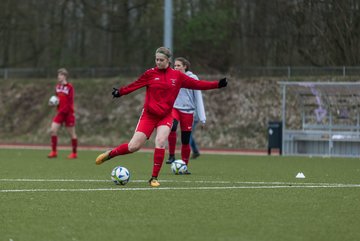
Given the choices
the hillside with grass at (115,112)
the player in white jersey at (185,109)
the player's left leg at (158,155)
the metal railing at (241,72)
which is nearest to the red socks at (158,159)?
the player's left leg at (158,155)

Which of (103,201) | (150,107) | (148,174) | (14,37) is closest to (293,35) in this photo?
(14,37)

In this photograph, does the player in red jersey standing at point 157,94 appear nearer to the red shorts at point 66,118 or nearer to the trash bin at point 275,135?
the red shorts at point 66,118

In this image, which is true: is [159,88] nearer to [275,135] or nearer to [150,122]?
[150,122]

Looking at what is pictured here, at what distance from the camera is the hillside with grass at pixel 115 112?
3606 cm

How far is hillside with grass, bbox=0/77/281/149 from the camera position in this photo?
36062 millimetres

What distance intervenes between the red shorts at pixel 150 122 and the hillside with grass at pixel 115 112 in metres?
21.9

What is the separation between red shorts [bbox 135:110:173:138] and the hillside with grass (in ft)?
71.9

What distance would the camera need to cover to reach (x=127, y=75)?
136ft

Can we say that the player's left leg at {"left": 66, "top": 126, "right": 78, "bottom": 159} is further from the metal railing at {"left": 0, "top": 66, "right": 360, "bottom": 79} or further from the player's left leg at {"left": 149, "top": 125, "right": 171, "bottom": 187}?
the metal railing at {"left": 0, "top": 66, "right": 360, "bottom": 79}

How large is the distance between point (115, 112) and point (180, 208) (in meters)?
29.8

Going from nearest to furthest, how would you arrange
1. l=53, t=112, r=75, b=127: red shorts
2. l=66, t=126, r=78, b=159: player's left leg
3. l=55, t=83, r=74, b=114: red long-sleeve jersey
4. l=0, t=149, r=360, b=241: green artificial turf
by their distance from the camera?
l=0, t=149, r=360, b=241: green artificial turf < l=55, t=83, r=74, b=114: red long-sleeve jersey < l=53, t=112, r=75, b=127: red shorts < l=66, t=126, r=78, b=159: player's left leg

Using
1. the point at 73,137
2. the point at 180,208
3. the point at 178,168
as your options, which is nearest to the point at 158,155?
the point at 178,168

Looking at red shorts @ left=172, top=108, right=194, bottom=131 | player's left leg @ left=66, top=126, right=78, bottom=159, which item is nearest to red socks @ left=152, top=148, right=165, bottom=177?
red shorts @ left=172, top=108, right=194, bottom=131

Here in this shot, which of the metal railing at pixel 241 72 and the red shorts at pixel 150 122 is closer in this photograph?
the red shorts at pixel 150 122
